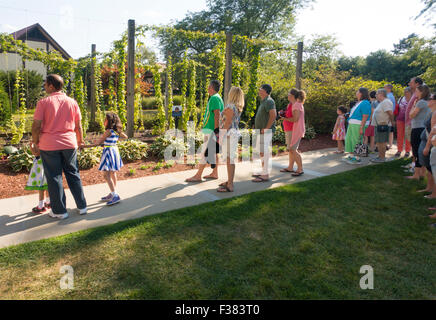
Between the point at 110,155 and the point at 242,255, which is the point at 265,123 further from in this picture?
the point at 242,255

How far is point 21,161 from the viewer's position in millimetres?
5863

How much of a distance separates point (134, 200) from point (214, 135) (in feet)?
5.58

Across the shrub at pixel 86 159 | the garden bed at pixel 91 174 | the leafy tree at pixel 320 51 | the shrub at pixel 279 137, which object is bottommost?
the garden bed at pixel 91 174

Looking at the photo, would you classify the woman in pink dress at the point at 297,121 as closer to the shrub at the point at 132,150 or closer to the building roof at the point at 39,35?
the shrub at the point at 132,150

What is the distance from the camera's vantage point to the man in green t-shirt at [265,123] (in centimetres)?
554

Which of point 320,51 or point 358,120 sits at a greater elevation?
point 320,51

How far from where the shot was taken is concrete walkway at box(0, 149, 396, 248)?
3695 millimetres

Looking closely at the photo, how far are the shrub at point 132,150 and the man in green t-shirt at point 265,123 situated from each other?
2850mm

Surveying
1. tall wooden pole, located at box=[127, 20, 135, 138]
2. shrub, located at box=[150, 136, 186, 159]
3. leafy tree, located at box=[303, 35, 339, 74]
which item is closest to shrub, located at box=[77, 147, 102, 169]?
shrub, located at box=[150, 136, 186, 159]

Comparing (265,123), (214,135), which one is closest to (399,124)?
(265,123)

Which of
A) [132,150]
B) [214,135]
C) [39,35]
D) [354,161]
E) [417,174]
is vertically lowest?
[417,174]

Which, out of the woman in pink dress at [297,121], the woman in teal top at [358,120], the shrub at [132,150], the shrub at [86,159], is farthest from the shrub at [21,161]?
the woman in teal top at [358,120]

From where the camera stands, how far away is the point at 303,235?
3678mm
